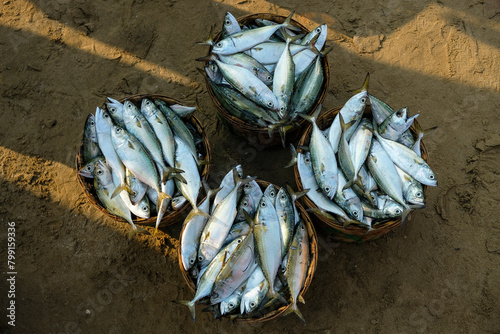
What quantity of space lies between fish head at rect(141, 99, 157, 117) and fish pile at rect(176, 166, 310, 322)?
797 millimetres

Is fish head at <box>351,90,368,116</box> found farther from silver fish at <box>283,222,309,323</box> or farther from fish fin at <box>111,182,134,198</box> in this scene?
fish fin at <box>111,182,134,198</box>

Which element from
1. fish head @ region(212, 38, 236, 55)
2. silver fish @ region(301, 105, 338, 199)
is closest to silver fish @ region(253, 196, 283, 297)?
silver fish @ region(301, 105, 338, 199)

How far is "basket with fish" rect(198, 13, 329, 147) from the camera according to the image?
2857 mm

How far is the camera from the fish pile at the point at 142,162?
2.71 metres

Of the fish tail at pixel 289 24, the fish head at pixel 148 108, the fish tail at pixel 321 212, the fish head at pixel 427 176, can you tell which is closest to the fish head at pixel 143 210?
the fish head at pixel 148 108

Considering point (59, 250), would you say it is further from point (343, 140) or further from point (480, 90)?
point (480, 90)

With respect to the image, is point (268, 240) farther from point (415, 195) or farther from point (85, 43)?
point (85, 43)

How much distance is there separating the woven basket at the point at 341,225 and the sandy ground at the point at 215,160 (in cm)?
39

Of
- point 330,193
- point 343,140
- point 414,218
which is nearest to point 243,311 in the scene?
point 330,193

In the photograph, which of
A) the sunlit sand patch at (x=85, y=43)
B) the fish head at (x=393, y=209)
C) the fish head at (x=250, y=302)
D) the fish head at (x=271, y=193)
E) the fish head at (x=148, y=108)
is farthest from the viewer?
the sunlit sand patch at (x=85, y=43)

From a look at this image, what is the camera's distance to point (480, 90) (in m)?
3.66

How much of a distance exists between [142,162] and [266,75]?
1.25 metres

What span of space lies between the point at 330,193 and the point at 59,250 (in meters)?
2.59

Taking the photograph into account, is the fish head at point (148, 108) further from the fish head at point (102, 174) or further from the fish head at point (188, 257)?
the fish head at point (188, 257)
